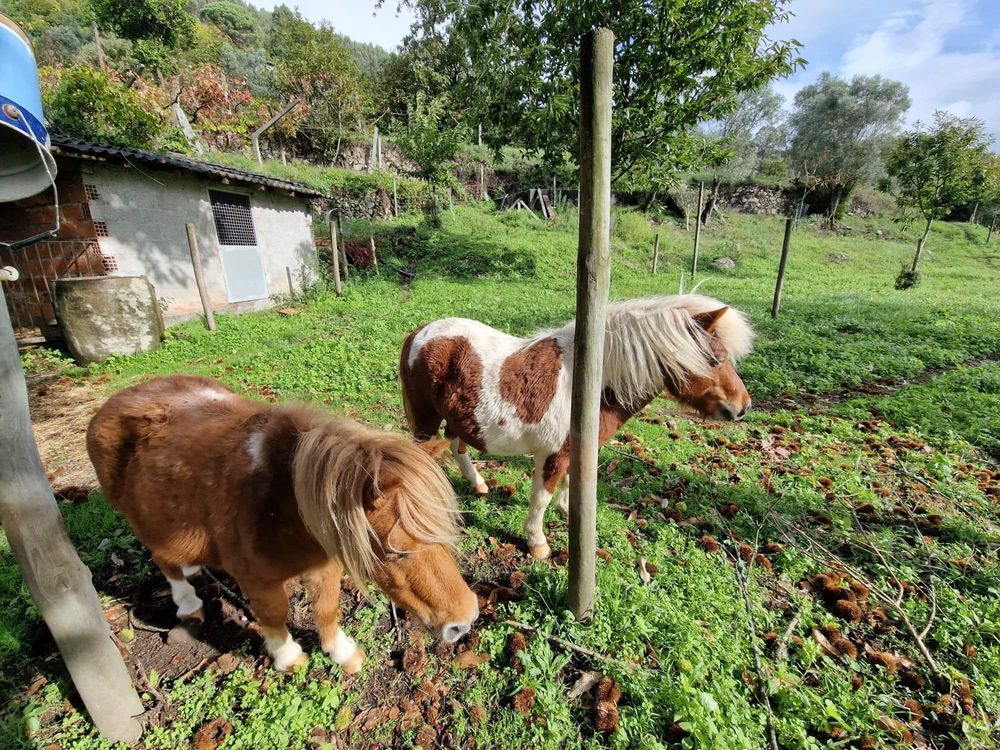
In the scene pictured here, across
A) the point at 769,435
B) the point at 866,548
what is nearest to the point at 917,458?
the point at 769,435

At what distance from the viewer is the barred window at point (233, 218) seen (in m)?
10.6

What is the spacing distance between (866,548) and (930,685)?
3.45 ft

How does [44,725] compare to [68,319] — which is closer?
[44,725]

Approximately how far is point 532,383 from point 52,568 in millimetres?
2612

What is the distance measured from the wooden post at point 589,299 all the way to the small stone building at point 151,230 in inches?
386

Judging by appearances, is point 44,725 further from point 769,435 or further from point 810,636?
point 769,435

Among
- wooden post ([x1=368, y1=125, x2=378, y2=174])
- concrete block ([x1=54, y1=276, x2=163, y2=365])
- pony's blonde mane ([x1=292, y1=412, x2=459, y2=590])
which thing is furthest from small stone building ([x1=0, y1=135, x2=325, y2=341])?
wooden post ([x1=368, y1=125, x2=378, y2=174])

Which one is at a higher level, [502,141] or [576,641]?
[502,141]

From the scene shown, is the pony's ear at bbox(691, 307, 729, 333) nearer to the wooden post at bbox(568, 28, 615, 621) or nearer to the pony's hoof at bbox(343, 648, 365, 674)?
the wooden post at bbox(568, 28, 615, 621)

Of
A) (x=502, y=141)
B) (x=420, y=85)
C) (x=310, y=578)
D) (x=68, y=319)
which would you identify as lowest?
(x=310, y=578)

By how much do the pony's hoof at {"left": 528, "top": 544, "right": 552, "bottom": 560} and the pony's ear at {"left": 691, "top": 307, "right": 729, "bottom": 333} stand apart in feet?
6.68

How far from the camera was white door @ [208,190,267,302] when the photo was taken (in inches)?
420

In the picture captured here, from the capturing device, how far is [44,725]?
6.43 feet

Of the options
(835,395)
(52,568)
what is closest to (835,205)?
(835,395)
